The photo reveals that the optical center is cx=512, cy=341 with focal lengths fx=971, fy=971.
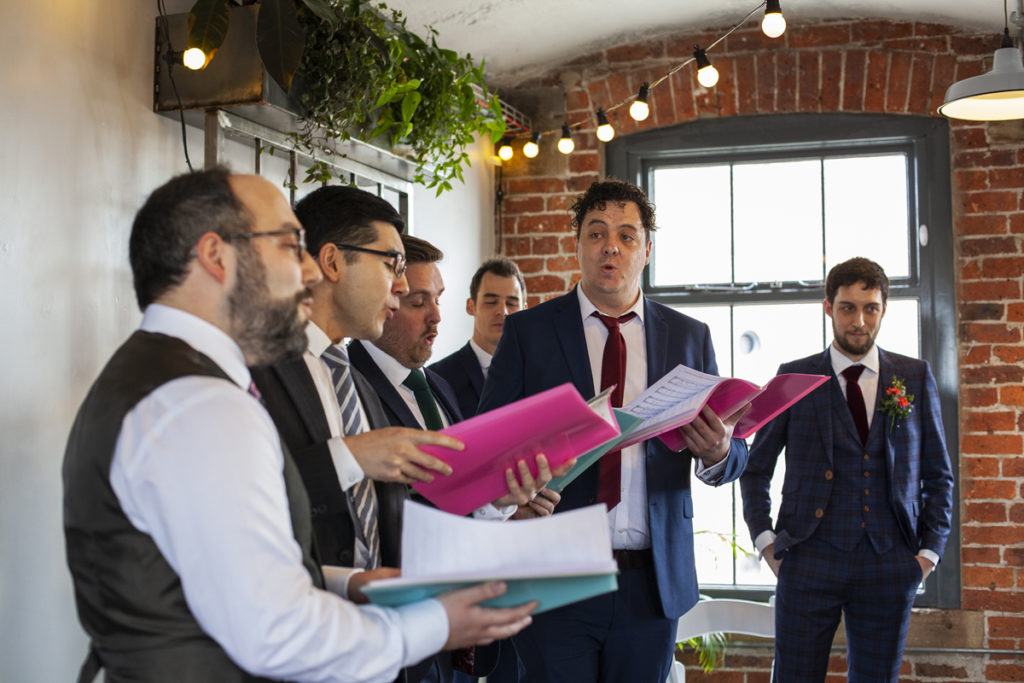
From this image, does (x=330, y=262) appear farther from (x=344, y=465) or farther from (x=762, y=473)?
(x=762, y=473)

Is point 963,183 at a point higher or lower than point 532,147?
lower

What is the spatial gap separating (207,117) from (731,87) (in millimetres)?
2721

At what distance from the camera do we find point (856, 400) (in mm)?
3359

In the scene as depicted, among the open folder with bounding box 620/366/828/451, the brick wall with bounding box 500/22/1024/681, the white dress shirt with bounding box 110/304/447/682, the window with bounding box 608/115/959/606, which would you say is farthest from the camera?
the window with bounding box 608/115/959/606

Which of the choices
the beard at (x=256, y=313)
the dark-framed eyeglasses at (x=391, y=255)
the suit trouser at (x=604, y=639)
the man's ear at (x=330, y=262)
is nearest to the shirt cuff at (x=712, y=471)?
the suit trouser at (x=604, y=639)

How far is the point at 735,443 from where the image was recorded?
92.7 inches

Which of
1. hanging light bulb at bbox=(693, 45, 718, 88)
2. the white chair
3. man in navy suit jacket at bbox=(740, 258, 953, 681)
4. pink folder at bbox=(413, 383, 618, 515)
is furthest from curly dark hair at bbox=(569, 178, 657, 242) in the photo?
the white chair

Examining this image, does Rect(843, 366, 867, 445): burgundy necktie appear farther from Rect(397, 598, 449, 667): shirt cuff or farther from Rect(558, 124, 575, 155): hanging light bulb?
Rect(397, 598, 449, 667): shirt cuff

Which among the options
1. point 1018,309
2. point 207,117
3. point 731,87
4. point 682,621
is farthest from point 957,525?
point 207,117

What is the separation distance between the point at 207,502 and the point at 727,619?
3.12 metres

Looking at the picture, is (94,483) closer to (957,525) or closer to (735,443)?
(735,443)

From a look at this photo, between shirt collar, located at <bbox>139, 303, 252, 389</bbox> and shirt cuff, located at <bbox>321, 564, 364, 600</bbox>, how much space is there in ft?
1.17

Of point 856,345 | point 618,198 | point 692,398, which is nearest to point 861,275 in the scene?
point 856,345

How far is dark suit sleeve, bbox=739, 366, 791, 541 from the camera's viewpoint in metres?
3.46
